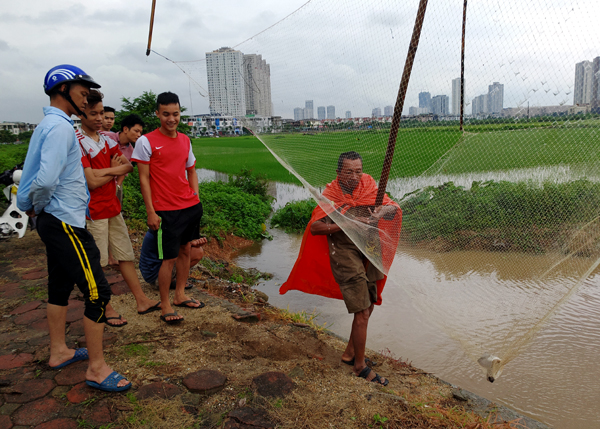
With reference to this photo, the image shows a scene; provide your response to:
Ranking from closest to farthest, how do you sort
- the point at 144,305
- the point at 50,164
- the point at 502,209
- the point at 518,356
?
the point at 50,164 → the point at 144,305 → the point at 518,356 → the point at 502,209

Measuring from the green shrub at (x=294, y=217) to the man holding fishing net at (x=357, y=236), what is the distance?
4882mm

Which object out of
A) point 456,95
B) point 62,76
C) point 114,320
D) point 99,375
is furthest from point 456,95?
point 114,320

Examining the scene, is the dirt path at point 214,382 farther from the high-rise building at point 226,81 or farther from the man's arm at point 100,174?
the high-rise building at point 226,81

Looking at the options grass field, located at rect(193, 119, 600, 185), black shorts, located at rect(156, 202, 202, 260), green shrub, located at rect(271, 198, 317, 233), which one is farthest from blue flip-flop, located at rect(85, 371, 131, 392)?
green shrub, located at rect(271, 198, 317, 233)

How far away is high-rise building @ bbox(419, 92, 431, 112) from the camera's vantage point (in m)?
2.52

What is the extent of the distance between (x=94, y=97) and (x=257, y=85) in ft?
5.62

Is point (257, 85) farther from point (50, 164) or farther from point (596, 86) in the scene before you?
point (596, 86)

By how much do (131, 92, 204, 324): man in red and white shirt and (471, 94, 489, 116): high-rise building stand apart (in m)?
1.93

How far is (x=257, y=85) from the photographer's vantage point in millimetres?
3826

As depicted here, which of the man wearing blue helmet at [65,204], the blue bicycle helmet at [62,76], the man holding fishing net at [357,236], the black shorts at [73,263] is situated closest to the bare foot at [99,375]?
the man wearing blue helmet at [65,204]

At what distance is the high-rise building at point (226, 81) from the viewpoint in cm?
403

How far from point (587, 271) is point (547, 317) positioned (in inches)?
15.2

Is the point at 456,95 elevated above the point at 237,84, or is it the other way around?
the point at 237,84

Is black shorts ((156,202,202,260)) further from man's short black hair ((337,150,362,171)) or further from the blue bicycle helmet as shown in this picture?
man's short black hair ((337,150,362,171))
